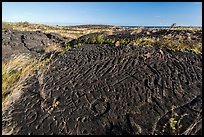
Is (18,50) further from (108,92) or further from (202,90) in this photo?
(202,90)

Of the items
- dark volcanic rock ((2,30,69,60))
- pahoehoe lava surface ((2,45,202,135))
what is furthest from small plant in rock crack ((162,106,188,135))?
dark volcanic rock ((2,30,69,60))

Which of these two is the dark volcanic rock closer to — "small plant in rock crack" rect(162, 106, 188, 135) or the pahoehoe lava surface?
the pahoehoe lava surface

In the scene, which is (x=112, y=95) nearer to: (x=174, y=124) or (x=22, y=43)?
(x=174, y=124)

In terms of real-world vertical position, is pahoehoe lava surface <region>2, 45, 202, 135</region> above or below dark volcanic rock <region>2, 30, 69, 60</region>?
above

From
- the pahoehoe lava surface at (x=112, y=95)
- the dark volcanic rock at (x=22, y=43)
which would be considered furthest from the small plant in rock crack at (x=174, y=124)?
the dark volcanic rock at (x=22, y=43)

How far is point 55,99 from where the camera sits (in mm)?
5680

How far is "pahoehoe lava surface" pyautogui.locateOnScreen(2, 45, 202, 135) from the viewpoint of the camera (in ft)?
15.5

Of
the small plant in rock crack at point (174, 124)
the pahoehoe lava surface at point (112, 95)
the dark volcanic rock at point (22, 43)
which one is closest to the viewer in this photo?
the small plant in rock crack at point (174, 124)

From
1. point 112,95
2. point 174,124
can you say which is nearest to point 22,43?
point 112,95

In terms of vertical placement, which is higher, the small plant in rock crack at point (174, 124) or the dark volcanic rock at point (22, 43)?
the small plant in rock crack at point (174, 124)

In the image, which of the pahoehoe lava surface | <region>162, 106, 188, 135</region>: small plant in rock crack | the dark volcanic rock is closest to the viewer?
<region>162, 106, 188, 135</region>: small plant in rock crack

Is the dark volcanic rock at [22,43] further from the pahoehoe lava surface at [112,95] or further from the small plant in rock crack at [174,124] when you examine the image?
the small plant in rock crack at [174,124]

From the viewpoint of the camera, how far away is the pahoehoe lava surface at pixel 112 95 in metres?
4.73

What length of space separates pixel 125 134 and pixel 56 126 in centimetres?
129
